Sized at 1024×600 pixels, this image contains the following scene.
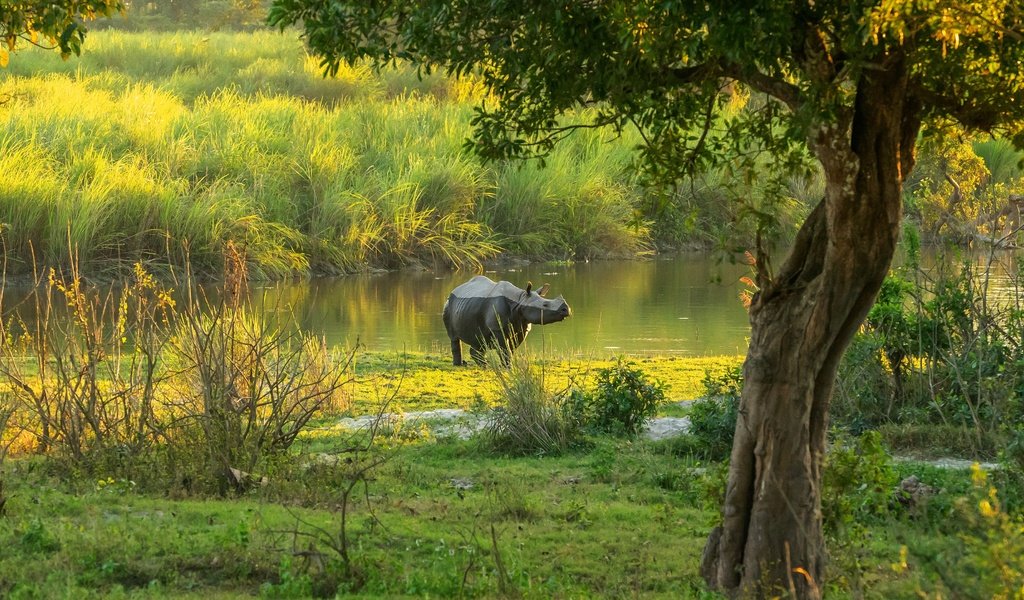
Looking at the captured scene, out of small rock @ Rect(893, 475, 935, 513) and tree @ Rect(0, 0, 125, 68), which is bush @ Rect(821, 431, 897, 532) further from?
tree @ Rect(0, 0, 125, 68)

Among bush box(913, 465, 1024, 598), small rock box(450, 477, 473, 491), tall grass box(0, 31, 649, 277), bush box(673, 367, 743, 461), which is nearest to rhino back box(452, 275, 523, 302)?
bush box(673, 367, 743, 461)

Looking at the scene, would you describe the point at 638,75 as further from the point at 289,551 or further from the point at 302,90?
the point at 302,90

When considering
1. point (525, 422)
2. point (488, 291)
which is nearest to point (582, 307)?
point (488, 291)

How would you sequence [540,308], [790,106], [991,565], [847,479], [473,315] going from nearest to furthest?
1. [991,565]
2. [790,106]
3. [847,479]
4. [540,308]
5. [473,315]

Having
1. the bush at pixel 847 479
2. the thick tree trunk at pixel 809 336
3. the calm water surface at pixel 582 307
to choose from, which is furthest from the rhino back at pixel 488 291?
the thick tree trunk at pixel 809 336

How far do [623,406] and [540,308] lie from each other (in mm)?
4277

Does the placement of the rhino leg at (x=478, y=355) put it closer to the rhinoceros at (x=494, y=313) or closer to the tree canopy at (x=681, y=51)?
the rhinoceros at (x=494, y=313)

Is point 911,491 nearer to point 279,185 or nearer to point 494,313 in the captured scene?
point 494,313

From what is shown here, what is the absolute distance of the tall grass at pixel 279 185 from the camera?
77.1 feet

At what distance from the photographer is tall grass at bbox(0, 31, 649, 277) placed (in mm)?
23500

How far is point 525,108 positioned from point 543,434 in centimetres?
402

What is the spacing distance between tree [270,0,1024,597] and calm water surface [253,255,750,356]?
835 centimetres

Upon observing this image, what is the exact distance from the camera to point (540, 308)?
1498 centimetres

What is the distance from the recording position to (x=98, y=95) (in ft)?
100
